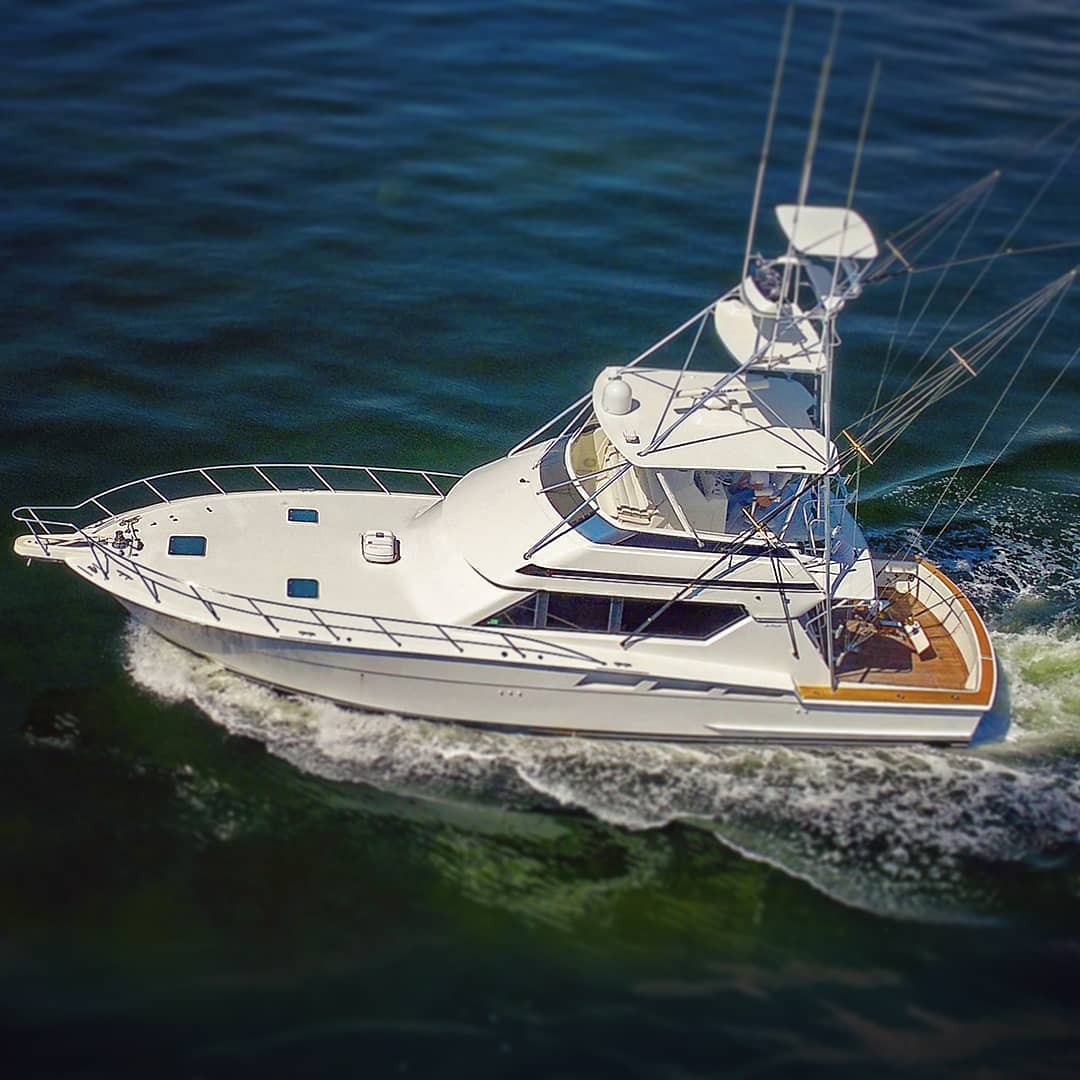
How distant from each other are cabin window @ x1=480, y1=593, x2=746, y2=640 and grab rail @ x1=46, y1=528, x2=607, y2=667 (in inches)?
7.9

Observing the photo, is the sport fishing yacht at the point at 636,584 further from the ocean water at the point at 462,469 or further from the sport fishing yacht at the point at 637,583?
the ocean water at the point at 462,469

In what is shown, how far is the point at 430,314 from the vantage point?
22.8 meters

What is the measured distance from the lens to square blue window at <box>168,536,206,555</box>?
576 inches

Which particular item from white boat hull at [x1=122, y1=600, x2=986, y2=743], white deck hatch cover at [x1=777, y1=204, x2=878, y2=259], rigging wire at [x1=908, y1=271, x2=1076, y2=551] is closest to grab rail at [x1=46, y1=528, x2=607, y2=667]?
white boat hull at [x1=122, y1=600, x2=986, y2=743]

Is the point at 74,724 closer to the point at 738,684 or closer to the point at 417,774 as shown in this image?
the point at 417,774

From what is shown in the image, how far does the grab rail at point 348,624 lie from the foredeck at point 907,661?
3.28 meters

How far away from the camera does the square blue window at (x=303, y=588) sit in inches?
558

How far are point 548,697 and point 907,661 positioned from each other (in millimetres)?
4441

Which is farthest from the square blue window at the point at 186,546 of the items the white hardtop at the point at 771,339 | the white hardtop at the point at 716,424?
the white hardtop at the point at 771,339

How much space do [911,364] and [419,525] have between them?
36.6 ft

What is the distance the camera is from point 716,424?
1394 centimetres

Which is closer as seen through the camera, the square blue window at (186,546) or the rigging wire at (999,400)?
the square blue window at (186,546)

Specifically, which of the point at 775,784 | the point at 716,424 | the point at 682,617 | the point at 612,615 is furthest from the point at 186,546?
the point at 775,784

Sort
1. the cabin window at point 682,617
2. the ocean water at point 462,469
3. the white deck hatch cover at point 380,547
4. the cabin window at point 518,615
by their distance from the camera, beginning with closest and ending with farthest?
1. the ocean water at point 462,469
2. the cabin window at point 518,615
3. the cabin window at point 682,617
4. the white deck hatch cover at point 380,547
